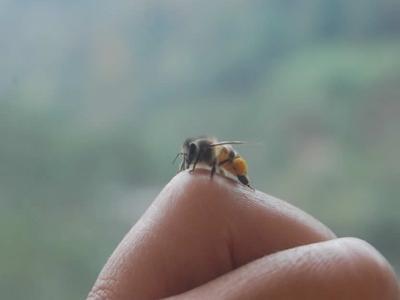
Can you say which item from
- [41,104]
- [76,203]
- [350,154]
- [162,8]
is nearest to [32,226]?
[76,203]

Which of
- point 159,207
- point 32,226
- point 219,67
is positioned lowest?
point 32,226

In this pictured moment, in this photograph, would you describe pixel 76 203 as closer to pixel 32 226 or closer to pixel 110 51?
pixel 32 226

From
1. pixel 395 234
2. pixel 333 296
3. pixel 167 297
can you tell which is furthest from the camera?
pixel 395 234

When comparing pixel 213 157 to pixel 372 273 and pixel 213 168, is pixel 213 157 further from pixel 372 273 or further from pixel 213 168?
pixel 372 273

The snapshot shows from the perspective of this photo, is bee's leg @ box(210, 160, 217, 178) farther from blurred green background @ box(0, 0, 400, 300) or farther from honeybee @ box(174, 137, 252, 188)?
blurred green background @ box(0, 0, 400, 300)

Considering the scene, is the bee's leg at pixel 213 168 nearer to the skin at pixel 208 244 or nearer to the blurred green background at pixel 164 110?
the skin at pixel 208 244

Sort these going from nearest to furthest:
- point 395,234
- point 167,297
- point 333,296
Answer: point 333,296, point 167,297, point 395,234

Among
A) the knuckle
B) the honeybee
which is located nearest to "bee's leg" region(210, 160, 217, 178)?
the honeybee

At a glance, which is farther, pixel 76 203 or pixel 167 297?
pixel 76 203

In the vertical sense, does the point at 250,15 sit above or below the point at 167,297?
above
